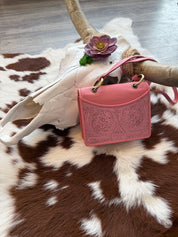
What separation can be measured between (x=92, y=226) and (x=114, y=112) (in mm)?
347

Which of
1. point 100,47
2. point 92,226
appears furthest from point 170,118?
point 92,226

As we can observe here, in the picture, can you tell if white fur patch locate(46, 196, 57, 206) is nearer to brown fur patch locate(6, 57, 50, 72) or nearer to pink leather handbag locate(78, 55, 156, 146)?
pink leather handbag locate(78, 55, 156, 146)

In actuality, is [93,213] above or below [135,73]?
below

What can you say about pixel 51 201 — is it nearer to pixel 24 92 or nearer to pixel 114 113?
pixel 114 113

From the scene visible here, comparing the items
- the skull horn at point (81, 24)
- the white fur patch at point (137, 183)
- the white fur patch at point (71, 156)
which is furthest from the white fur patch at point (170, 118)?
the skull horn at point (81, 24)

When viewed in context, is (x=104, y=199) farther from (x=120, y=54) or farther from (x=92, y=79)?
(x=120, y=54)

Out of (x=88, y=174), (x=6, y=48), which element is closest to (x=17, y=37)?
(x=6, y=48)

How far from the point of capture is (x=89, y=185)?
71 cm

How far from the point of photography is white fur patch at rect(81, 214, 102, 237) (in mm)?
606

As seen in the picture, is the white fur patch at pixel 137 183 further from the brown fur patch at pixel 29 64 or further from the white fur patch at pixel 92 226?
the brown fur patch at pixel 29 64

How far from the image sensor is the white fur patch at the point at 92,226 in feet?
1.99

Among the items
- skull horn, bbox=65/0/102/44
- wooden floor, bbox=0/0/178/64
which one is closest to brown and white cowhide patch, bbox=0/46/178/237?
skull horn, bbox=65/0/102/44

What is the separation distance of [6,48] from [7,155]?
1154mm

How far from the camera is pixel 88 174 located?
741 millimetres
